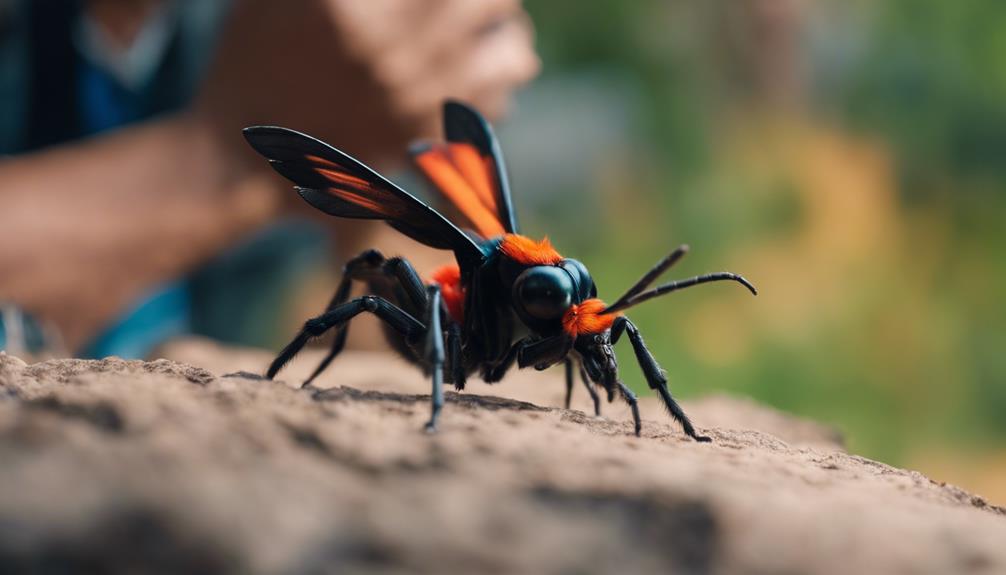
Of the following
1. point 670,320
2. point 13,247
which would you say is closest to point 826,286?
point 670,320

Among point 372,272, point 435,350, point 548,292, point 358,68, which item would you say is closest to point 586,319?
point 548,292

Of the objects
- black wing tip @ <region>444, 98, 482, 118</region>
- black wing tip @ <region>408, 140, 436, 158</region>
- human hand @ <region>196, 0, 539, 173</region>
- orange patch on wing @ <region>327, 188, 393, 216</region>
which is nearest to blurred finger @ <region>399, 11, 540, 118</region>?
human hand @ <region>196, 0, 539, 173</region>

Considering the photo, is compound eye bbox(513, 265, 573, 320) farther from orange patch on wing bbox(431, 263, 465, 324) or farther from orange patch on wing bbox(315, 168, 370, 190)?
orange patch on wing bbox(315, 168, 370, 190)

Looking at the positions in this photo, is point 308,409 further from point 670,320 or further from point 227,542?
point 670,320

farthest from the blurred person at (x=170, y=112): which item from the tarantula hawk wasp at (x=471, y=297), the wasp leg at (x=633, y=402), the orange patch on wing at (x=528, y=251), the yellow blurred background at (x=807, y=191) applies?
the yellow blurred background at (x=807, y=191)

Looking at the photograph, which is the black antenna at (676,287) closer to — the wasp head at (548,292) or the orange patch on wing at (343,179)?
the wasp head at (548,292)

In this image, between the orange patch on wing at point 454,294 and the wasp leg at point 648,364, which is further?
the orange patch on wing at point 454,294
